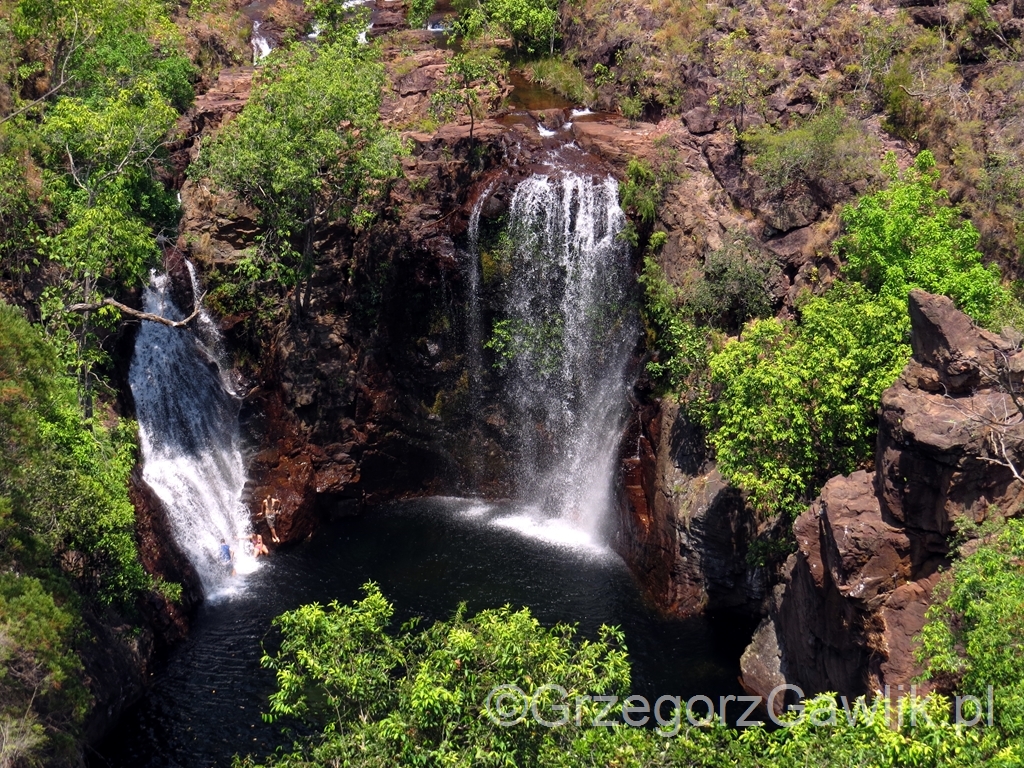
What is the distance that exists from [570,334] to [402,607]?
13561 mm

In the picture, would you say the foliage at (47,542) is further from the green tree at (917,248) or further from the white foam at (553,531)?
the green tree at (917,248)

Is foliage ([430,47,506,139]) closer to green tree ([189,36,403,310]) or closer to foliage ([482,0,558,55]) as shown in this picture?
foliage ([482,0,558,55])

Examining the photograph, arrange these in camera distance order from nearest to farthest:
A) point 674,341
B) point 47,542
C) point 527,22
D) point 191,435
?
point 47,542
point 674,341
point 191,435
point 527,22

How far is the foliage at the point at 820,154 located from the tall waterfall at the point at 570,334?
6.32 meters

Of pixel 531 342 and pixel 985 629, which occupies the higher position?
pixel 531 342

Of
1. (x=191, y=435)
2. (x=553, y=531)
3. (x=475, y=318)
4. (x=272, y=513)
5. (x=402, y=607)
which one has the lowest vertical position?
(x=402, y=607)

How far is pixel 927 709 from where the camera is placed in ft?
51.3

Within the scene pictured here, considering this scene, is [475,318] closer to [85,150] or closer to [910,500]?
[85,150]

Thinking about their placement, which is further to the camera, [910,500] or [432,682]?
[910,500]

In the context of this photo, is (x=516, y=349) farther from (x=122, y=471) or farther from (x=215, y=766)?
(x=215, y=766)

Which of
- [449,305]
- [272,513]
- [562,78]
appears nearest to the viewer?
[272,513]

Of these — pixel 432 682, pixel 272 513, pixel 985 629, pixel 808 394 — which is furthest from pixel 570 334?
pixel 432 682

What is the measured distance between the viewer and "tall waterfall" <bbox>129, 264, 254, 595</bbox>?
36.2 m

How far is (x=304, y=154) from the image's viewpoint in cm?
3609
